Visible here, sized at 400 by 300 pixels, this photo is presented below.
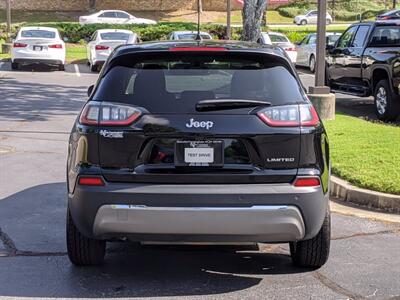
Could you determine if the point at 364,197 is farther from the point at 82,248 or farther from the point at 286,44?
the point at 286,44

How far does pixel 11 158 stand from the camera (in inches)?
374

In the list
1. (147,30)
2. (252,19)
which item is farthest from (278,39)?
(252,19)

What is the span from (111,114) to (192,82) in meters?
0.66

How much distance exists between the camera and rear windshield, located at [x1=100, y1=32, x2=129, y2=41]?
2516 centimetres

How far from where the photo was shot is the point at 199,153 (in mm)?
4500

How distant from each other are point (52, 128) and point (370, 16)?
51.1m

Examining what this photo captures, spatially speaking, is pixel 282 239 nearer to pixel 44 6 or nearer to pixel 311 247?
pixel 311 247

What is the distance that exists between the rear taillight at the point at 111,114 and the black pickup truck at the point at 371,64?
29.8ft

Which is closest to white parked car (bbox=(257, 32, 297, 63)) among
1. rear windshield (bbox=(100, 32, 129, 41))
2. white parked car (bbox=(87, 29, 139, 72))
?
rear windshield (bbox=(100, 32, 129, 41))

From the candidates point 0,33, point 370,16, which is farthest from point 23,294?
point 370,16

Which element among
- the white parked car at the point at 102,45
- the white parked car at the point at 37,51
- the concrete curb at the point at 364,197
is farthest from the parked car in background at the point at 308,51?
the concrete curb at the point at 364,197

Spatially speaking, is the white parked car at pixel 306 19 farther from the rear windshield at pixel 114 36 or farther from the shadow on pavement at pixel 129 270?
the shadow on pavement at pixel 129 270

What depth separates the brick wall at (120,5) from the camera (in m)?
55.0

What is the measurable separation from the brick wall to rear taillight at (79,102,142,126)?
5303 cm
